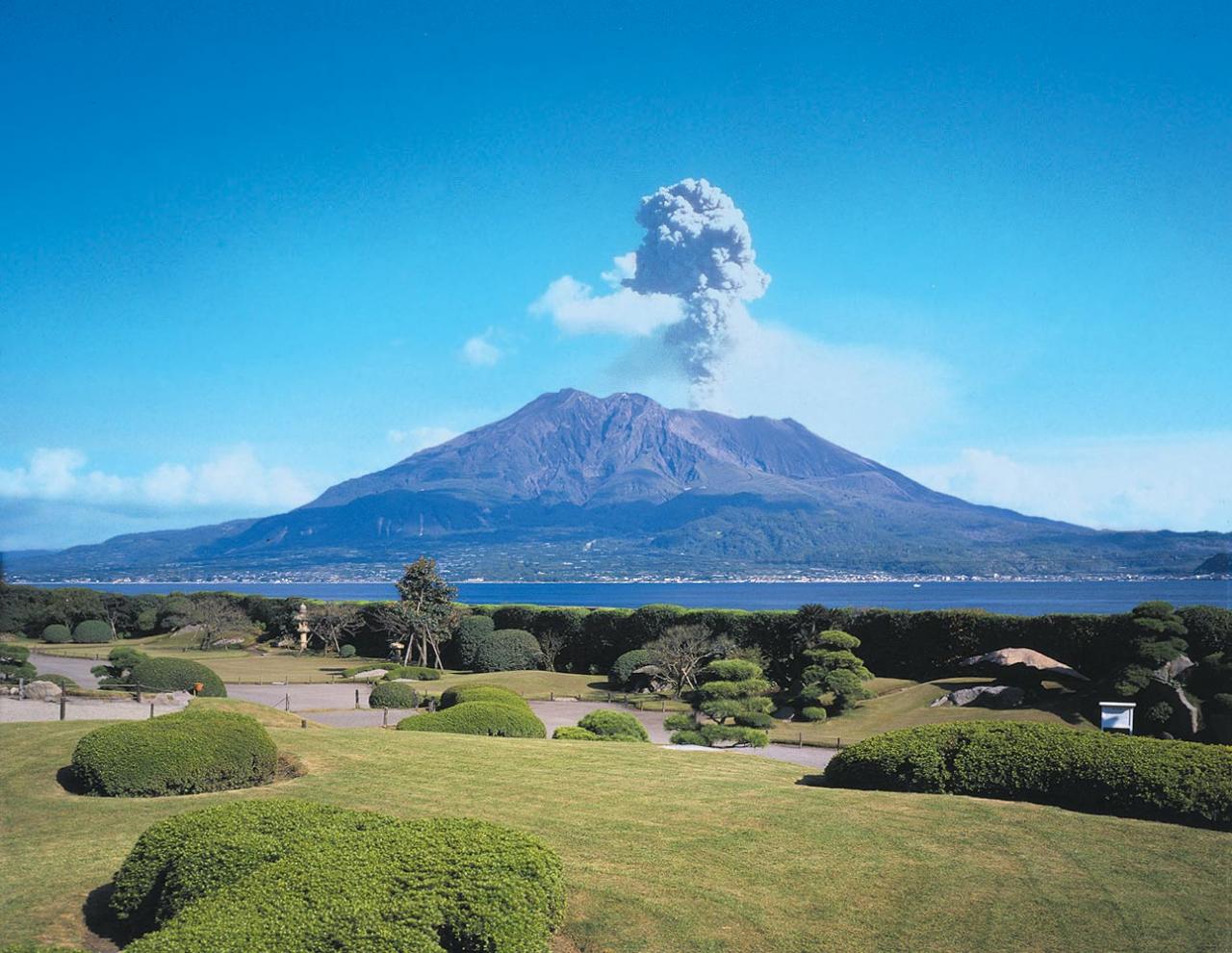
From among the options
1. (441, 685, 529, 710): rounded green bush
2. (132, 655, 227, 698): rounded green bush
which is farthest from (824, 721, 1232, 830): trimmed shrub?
(132, 655, 227, 698): rounded green bush

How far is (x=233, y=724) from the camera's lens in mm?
12695

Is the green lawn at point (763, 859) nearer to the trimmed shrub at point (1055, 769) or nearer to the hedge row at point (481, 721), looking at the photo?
the trimmed shrub at point (1055, 769)

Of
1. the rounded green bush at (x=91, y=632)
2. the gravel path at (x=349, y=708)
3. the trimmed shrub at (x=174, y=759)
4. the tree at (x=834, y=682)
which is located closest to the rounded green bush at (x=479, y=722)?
the gravel path at (x=349, y=708)

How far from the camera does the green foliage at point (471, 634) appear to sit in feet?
154

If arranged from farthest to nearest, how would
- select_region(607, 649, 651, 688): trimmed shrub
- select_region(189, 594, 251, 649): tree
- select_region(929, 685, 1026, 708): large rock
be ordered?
select_region(189, 594, 251, 649): tree → select_region(607, 649, 651, 688): trimmed shrub → select_region(929, 685, 1026, 708): large rock

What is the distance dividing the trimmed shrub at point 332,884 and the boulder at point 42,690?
19689 millimetres

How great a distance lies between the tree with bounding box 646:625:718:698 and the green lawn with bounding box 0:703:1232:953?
2365 centimetres

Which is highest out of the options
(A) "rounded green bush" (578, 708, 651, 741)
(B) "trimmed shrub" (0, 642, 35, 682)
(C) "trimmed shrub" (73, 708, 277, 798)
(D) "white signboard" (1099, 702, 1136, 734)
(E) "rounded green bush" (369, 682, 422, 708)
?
(C) "trimmed shrub" (73, 708, 277, 798)

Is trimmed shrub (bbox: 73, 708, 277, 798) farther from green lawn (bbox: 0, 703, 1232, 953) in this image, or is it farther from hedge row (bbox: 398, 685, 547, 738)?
hedge row (bbox: 398, 685, 547, 738)

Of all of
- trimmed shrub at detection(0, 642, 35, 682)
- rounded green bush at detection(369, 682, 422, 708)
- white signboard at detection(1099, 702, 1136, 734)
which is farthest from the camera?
rounded green bush at detection(369, 682, 422, 708)

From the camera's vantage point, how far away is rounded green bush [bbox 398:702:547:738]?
19609 millimetres

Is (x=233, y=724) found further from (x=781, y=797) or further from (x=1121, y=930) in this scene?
(x=1121, y=930)

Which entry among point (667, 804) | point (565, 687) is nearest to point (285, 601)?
point (565, 687)

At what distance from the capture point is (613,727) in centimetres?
2180
